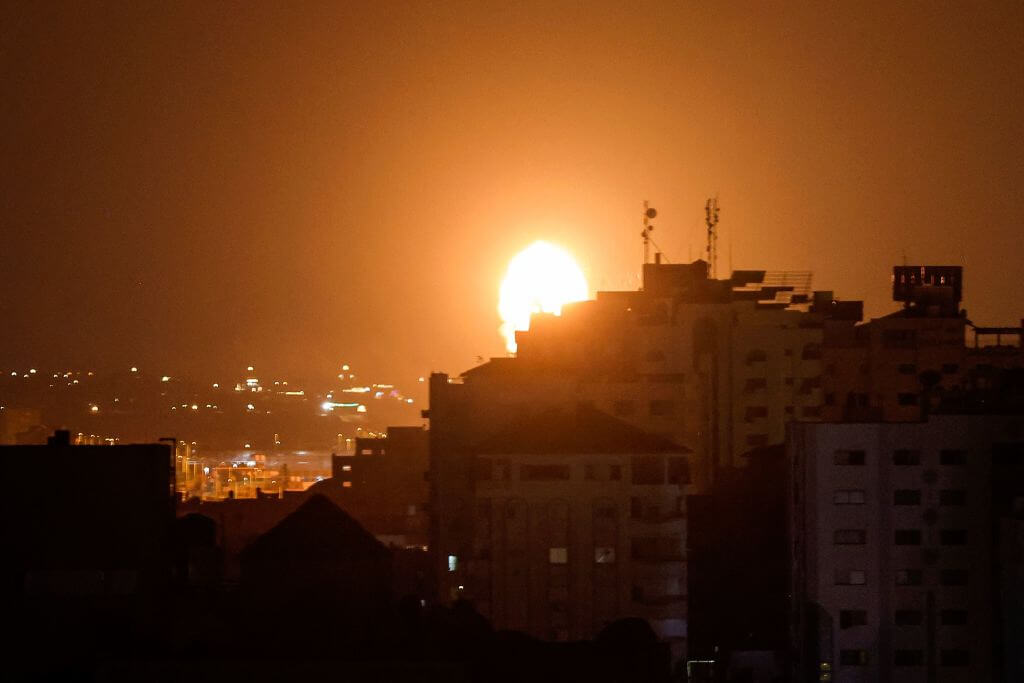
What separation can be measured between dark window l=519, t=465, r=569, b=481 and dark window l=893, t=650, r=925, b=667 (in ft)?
31.2

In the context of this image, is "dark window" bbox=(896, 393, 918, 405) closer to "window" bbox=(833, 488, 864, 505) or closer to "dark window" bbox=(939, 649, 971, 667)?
"window" bbox=(833, 488, 864, 505)

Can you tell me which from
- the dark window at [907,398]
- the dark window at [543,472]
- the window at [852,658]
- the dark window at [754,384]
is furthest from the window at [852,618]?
the dark window at [907,398]

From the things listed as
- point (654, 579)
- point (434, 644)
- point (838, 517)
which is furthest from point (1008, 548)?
point (434, 644)

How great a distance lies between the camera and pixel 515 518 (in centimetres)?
4669

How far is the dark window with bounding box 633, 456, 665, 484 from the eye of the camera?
46312 mm

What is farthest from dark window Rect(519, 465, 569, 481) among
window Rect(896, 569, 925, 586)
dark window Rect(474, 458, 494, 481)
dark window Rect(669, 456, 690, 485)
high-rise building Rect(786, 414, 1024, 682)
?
window Rect(896, 569, 925, 586)

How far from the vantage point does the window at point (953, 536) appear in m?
45.1

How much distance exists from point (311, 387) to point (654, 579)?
394 feet

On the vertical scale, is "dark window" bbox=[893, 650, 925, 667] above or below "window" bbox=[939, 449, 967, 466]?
below

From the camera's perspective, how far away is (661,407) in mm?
55844

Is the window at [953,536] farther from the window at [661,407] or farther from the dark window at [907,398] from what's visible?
the dark window at [907,398]

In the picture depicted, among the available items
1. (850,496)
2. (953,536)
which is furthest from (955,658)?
(850,496)

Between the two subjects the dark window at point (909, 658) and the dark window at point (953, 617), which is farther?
the dark window at point (953, 617)

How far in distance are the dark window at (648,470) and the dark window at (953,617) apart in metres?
7.78
